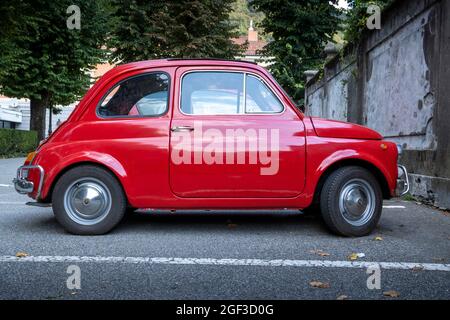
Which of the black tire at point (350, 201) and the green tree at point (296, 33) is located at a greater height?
the green tree at point (296, 33)

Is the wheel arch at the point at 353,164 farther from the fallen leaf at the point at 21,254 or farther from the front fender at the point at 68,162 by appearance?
the fallen leaf at the point at 21,254

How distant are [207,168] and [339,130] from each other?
136cm

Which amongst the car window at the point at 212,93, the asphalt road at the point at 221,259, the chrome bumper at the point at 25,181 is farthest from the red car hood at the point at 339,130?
the chrome bumper at the point at 25,181

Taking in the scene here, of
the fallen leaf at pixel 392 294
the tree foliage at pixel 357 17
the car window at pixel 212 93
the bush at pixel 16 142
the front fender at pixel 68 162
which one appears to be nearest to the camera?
the fallen leaf at pixel 392 294

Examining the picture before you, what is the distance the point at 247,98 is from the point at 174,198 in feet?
4.10

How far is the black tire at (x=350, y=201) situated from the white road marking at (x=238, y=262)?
900 mm

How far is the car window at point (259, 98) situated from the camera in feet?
15.8

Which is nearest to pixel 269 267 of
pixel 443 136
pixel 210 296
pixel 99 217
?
pixel 210 296

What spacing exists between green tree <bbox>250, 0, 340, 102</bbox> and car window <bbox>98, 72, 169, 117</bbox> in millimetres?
16753

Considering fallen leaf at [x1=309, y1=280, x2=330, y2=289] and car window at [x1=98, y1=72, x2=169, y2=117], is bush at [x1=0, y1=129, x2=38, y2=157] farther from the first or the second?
fallen leaf at [x1=309, y1=280, x2=330, y2=289]

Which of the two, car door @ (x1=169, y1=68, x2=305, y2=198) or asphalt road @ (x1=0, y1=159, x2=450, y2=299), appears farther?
car door @ (x1=169, y1=68, x2=305, y2=198)

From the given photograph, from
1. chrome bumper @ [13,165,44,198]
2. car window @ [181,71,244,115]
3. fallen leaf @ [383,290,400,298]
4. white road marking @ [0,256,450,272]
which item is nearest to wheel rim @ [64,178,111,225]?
chrome bumper @ [13,165,44,198]

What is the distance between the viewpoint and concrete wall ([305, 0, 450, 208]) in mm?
6582

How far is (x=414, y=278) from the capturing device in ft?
10.9
